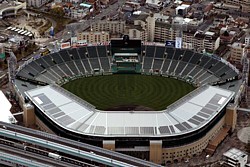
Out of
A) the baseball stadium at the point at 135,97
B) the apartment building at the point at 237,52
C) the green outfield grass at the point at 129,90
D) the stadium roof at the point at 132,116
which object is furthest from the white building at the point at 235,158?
the apartment building at the point at 237,52

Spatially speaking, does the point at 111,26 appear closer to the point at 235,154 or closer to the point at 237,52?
the point at 237,52

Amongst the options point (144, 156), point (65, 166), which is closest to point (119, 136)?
point (144, 156)

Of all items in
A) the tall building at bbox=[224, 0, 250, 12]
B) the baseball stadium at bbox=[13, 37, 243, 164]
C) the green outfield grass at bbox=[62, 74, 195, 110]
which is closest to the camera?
the baseball stadium at bbox=[13, 37, 243, 164]

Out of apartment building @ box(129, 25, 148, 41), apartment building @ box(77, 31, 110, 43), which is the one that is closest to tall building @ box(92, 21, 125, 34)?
apartment building @ box(129, 25, 148, 41)

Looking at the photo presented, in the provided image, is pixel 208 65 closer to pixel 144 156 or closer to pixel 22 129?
pixel 144 156

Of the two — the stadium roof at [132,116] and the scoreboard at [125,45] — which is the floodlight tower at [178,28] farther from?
the stadium roof at [132,116]

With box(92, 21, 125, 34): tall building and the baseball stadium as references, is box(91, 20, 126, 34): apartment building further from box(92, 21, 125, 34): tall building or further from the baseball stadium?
the baseball stadium

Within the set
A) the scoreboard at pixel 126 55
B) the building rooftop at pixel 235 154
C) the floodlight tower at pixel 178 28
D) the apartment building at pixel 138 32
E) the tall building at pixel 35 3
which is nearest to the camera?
the building rooftop at pixel 235 154
